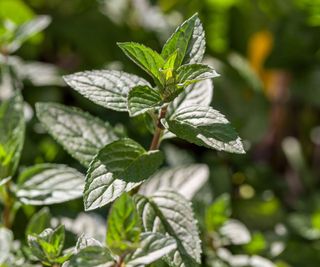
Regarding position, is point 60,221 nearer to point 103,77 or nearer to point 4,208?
point 4,208

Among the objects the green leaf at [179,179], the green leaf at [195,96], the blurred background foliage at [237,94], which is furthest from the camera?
the blurred background foliage at [237,94]

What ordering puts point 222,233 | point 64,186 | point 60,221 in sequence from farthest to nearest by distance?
point 222,233, point 60,221, point 64,186

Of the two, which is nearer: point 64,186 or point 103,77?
point 103,77

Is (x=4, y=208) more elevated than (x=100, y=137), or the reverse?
(x=100, y=137)

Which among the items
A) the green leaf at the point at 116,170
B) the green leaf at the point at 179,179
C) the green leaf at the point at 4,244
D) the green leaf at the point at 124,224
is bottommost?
the green leaf at the point at 179,179

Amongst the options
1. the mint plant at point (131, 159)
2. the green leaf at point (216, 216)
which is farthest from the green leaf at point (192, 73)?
the green leaf at point (216, 216)

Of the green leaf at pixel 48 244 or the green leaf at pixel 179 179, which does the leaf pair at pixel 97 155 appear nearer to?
the green leaf at pixel 48 244

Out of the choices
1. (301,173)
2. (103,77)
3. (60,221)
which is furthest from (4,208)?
(301,173)

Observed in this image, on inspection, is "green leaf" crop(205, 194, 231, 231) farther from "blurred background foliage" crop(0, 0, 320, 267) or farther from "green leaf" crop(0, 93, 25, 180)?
"green leaf" crop(0, 93, 25, 180)
